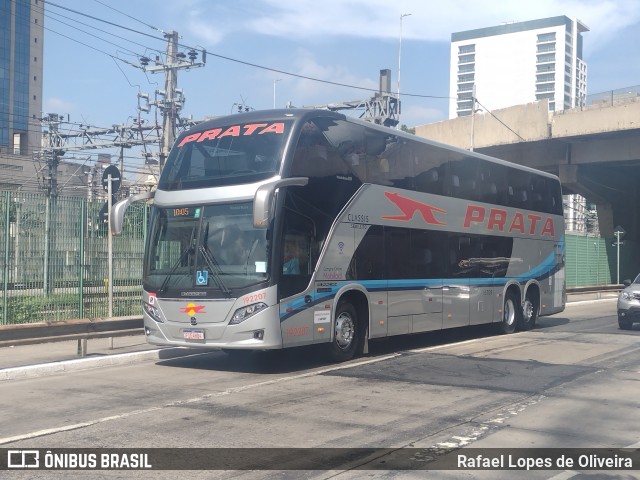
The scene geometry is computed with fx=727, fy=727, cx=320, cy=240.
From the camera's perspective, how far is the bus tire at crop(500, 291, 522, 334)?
1859 cm

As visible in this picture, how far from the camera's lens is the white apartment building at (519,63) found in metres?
164

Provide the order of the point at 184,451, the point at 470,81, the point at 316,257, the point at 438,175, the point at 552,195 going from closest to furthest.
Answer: the point at 184,451, the point at 316,257, the point at 438,175, the point at 552,195, the point at 470,81

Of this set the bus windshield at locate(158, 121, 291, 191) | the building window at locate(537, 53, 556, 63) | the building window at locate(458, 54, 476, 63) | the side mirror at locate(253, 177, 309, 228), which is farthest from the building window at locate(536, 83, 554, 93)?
the side mirror at locate(253, 177, 309, 228)

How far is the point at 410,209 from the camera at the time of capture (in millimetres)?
14617

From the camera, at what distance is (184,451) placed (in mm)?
6844

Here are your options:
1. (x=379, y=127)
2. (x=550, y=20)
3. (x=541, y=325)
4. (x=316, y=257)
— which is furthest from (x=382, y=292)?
(x=550, y=20)

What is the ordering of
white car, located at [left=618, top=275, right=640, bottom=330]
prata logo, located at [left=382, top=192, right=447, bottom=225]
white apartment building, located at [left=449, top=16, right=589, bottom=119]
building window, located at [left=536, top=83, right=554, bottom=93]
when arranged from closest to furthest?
prata logo, located at [left=382, top=192, right=447, bottom=225], white car, located at [left=618, top=275, right=640, bottom=330], white apartment building, located at [left=449, top=16, right=589, bottom=119], building window, located at [left=536, top=83, right=554, bottom=93]

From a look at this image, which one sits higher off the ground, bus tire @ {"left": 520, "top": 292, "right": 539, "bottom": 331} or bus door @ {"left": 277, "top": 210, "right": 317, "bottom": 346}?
bus door @ {"left": 277, "top": 210, "right": 317, "bottom": 346}

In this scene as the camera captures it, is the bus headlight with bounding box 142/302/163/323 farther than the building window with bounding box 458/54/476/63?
No

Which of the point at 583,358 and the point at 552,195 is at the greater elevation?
the point at 552,195

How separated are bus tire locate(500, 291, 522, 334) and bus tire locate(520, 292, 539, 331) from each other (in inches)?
9.8

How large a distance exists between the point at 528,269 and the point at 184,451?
14577 mm

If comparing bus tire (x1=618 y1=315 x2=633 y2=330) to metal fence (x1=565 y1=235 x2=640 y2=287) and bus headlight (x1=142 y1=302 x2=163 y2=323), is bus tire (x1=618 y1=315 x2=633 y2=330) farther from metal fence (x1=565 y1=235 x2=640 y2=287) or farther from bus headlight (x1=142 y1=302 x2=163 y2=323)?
metal fence (x1=565 y1=235 x2=640 y2=287)

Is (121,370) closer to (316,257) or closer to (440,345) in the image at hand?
(316,257)
